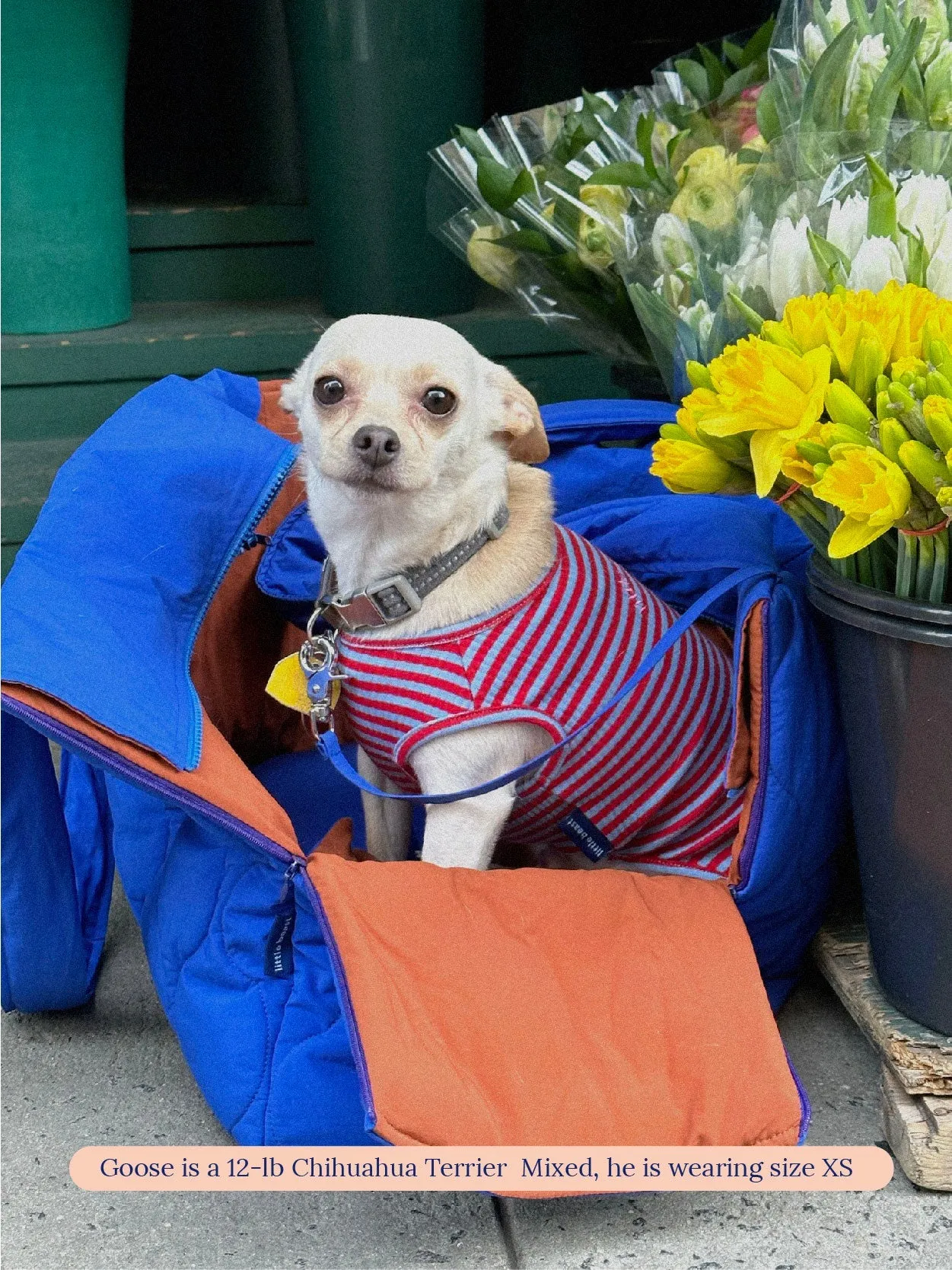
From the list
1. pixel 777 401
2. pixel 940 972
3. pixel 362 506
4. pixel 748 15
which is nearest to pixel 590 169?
pixel 362 506

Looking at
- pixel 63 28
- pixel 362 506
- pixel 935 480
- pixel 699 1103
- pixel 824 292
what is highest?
pixel 63 28

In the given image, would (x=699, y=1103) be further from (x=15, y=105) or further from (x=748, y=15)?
(x=748, y=15)

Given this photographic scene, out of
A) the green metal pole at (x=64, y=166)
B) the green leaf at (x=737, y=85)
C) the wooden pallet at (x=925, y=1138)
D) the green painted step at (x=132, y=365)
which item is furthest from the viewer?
the green painted step at (x=132, y=365)

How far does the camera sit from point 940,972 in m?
1.17

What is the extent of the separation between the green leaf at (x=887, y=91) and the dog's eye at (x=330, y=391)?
0.56 metres

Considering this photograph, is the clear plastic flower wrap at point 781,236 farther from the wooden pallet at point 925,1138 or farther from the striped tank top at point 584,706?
the wooden pallet at point 925,1138

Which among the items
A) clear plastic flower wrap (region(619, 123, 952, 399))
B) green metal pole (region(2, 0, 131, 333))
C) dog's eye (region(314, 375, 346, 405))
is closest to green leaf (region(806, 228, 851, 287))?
clear plastic flower wrap (region(619, 123, 952, 399))

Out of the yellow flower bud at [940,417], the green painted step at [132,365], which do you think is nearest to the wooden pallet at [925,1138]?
the yellow flower bud at [940,417]

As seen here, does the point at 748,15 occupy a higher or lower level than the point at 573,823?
higher

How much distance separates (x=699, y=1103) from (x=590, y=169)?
1.06m

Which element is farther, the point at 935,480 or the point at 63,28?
the point at 63,28

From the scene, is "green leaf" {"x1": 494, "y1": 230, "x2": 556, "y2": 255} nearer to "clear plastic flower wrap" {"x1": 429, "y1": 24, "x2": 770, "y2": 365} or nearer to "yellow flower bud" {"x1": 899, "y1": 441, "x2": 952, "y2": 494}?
"clear plastic flower wrap" {"x1": 429, "y1": 24, "x2": 770, "y2": 365}

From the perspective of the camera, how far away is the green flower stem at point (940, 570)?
40.9 inches

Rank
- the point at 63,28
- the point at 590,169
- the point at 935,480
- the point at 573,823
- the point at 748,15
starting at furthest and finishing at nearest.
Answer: the point at 748,15 → the point at 63,28 → the point at 590,169 → the point at 573,823 → the point at 935,480
